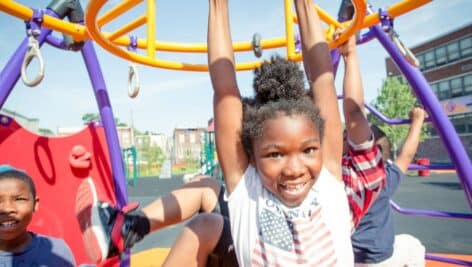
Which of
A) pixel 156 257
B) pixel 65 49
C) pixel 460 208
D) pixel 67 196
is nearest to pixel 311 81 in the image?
pixel 65 49

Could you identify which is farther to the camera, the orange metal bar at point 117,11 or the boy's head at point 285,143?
the orange metal bar at point 117,11

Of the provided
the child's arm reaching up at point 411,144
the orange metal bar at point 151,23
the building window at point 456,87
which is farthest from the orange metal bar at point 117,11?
the building window at point 456,87

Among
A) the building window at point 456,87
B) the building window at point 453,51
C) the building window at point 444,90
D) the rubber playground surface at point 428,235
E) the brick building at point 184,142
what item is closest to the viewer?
the rubber playground surface at point 428,235

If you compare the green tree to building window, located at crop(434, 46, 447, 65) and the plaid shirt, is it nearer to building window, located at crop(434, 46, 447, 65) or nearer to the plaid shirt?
building window, located at crop(434, 46, 447, 65)

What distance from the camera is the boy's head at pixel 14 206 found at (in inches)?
59.9

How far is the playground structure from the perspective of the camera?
1.53 meters

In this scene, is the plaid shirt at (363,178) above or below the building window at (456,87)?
below

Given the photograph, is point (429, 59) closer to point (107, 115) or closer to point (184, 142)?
point (184, 142)

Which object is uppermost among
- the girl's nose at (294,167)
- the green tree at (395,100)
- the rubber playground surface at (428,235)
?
the green tree at (395,100)

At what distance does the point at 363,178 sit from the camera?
51.8 inches

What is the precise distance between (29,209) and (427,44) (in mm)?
22156

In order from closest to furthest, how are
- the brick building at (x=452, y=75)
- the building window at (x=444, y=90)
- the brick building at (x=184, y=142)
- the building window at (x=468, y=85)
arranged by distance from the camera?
1. the brick building at (x=452, y=75)
2. the building window at (x=468, y=85)
3. the building window at (x=444, y=90)
4. the brick building at (x=184, y=142)

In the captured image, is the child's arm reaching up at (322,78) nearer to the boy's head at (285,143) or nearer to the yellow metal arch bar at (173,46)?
the boy's head at (285,143)

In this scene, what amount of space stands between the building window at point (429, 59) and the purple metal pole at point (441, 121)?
20866 mm
